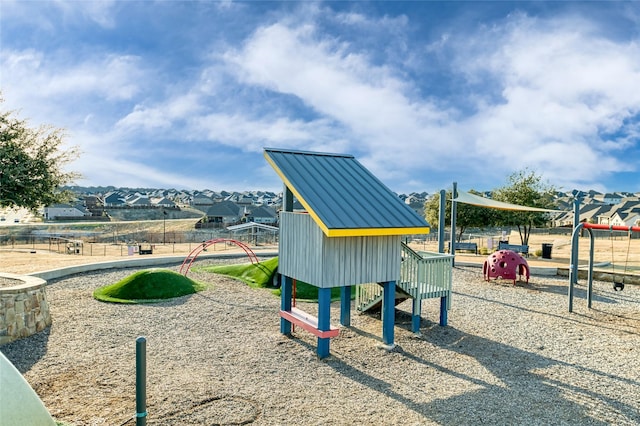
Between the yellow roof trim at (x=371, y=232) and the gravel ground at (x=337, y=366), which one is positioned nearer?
the gravel ground at (x=337, y=366)

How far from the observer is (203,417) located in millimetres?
6199

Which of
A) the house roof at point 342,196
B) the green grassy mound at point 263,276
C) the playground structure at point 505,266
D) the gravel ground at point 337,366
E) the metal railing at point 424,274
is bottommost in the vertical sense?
the gravel ground at point 337,366

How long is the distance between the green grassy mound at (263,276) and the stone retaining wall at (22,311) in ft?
22.1

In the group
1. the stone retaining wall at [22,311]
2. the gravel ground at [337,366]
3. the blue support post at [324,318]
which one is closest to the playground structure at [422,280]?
the gravel ground at [337,366]

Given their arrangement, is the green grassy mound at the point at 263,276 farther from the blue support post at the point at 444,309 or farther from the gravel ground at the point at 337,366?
the blue support post at the point at 444,309

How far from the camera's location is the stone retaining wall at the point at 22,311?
30.9ft

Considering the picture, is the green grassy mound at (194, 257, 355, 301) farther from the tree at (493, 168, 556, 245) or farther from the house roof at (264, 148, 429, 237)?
the tree at (493, 168, 556, 245)

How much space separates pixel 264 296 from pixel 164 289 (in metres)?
3.14

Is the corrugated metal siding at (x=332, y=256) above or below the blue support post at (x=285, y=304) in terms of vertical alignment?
above

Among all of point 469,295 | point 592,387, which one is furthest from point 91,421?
point 469,295

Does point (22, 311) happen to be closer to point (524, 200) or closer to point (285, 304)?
point (285, 304)

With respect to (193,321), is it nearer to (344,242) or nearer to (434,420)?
(344,242)

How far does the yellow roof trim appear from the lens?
810 centimetres

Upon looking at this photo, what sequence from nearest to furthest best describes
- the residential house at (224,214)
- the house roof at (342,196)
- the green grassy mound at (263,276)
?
the house roof at (342,196) → the green grassy mound at (263,276) → the residential house at (224,214)
